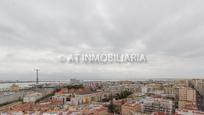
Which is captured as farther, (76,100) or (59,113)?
(76,100)

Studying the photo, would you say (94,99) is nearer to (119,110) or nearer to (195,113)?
(119,110)

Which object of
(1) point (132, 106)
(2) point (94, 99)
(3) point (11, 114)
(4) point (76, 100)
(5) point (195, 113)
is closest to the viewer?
(5) point (195, 113)

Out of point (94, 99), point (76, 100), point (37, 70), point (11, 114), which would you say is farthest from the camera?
point (37, 70)

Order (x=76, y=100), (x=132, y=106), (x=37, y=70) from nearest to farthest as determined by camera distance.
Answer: (x=132, y=106) → (x=76, y=100) → (x=37, y=70)

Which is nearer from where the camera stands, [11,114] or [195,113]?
[195,113]

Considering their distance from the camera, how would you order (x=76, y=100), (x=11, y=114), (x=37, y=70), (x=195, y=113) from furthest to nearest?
(x=37, y=70)
(x=76, y=100)
(x=11, y=114)
(x=195, y=113)

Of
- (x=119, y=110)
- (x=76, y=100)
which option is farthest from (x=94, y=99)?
(x=119, y=110)

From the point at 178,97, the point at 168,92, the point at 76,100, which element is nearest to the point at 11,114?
the point at 76,100

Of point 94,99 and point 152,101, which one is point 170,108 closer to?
point 152,101
